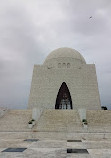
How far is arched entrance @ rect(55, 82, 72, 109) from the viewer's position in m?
31.2

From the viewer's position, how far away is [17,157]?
236 inches

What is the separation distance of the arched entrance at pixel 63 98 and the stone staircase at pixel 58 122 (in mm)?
11494

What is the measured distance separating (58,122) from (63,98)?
15.7 meters

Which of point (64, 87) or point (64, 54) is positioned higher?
point (64, 54)

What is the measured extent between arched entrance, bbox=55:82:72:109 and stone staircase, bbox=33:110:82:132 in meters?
11.5

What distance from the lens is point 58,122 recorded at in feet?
53.3

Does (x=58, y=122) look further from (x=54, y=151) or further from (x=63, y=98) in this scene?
(x=63, y=98)

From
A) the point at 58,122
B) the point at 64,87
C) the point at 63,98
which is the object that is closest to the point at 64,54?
the point at 64,87

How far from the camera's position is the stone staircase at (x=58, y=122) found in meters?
14.4

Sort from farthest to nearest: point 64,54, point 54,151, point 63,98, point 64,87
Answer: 1. point 64,54
2. point 63,98
3. point 64,87
4. point 54,151

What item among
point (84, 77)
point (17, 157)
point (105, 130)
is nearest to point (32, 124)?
point (105, 130)

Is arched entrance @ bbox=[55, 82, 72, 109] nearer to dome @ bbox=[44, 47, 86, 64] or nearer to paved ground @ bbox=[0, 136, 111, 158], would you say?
dome @ bbox=[44, 47, 86, 64]

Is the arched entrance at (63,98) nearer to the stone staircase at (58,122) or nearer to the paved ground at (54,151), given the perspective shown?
the stone staircase at (58,122)

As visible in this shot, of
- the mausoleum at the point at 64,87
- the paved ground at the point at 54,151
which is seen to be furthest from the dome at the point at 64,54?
the paved ground at the point at 54,151
